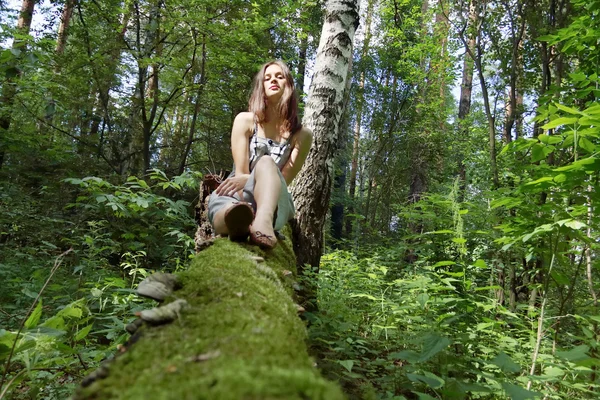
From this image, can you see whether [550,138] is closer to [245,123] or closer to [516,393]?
[516,393]

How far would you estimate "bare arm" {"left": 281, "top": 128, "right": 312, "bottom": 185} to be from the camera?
120 inches

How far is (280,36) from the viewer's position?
10.3 meters

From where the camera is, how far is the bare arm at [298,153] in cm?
306

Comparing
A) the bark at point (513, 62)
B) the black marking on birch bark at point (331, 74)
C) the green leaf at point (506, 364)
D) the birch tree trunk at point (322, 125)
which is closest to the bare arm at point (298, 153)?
the birch tree trunk at point (322, 125)

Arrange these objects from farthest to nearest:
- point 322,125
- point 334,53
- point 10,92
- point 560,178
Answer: point 10,92 < point 334,53 < point 322,125 < point 560,178

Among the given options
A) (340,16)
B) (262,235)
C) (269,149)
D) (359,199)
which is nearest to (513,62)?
(340,16)

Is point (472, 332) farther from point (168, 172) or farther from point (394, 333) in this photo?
point (168, 172)

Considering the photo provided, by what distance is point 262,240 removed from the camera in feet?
6.57

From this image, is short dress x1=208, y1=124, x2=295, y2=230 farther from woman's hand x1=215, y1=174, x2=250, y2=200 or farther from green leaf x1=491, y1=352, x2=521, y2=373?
green leaf x1=491, y1=352, x2=521, y2=373

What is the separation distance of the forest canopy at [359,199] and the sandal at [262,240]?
0.68m

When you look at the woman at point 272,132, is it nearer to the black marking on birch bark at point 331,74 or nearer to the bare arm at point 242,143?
the bare arm at point 242,143

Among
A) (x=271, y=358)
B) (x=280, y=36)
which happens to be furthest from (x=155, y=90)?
(x=271, y=358)

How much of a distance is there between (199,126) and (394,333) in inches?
388

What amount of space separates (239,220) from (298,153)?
127 cm
